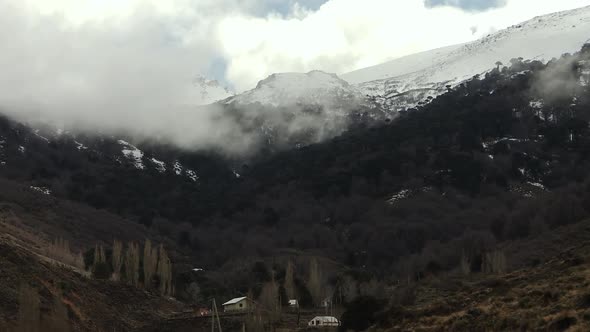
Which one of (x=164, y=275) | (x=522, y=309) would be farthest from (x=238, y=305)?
(x=522, y=309)

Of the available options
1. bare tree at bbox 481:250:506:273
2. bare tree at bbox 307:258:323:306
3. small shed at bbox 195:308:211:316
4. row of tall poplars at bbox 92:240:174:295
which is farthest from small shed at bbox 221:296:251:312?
bare tree at bbox 481:250:506:273

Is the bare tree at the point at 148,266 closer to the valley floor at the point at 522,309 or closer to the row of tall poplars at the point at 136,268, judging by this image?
the row of tall poplars at the point at 136,268

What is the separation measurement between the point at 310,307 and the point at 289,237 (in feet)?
245

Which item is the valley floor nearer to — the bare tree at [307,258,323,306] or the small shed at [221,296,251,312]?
the small shed at [221,296,251,312]

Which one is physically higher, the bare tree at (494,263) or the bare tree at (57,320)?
the bare tree at (57,320)

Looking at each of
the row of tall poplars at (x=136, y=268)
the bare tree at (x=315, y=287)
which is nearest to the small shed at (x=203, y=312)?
the row of tall poplars at (x=136, y=268)

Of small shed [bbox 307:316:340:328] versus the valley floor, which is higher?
the valley floor

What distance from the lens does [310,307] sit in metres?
102

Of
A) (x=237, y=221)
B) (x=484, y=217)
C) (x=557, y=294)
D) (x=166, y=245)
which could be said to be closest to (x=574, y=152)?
(x=484, y=217)

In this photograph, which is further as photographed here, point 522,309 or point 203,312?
point 203,312

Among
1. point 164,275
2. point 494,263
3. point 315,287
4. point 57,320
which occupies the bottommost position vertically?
point 315,287

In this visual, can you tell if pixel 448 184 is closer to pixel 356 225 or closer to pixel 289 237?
pixel 356 225

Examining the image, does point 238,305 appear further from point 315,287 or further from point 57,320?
point 57,320

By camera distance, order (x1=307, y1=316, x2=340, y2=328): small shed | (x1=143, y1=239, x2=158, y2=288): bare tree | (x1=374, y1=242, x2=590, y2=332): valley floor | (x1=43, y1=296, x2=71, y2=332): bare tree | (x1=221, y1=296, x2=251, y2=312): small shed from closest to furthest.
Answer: (x1=374, y1=242, x2=590, y2=332): valley floor
(x1=43, y1=296, x2=71, y2=332): bare tree
(x1=307, y1=316, x2=340, y2=328): small shed
(x1=221, y1=296, x2=251, y2=312): small shed
(x1=143, y1=239, x2=158, y2=288): bare tree
